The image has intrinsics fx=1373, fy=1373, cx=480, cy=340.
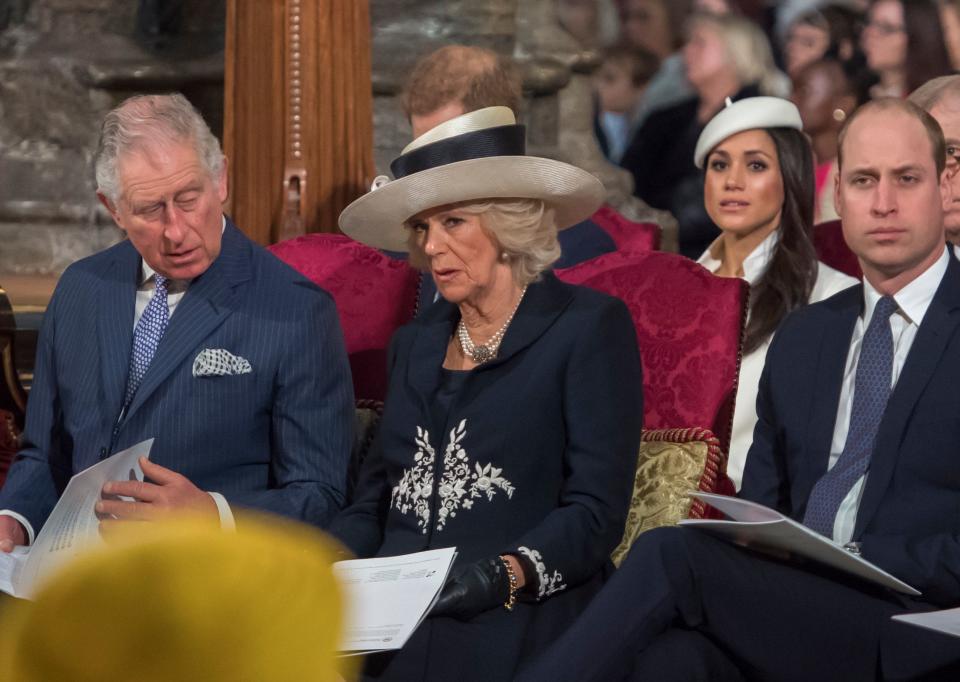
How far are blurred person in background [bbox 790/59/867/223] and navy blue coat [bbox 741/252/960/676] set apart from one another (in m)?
3.05

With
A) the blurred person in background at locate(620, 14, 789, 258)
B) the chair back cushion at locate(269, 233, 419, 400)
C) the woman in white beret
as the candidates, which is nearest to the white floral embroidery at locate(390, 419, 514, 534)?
the chair back cushion at locate(269, 233, 419, 400)

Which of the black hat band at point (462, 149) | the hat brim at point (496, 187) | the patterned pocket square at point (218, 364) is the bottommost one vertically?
the patterned pocket square at point (218, 364)

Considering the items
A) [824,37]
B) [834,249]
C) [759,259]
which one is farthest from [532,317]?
[824,37]

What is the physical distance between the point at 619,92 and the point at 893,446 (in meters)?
4.13

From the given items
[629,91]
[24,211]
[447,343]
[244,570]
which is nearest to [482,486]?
[447,343]

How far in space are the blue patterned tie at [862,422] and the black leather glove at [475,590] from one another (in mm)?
489

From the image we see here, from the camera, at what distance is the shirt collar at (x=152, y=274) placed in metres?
2.48

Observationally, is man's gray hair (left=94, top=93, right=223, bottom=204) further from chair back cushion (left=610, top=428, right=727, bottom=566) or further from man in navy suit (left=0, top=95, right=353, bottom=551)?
chair back cushion (left=610, top=428, right=727, bottom=566)

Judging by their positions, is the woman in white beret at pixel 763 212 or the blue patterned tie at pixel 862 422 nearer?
the blue patterned tie at pixel 862 422

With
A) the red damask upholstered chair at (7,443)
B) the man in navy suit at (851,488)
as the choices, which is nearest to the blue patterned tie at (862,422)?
the man in navy suit at (851,488)

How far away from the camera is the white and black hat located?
2307 millimetres

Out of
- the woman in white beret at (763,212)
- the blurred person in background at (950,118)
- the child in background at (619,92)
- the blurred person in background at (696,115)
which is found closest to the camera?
the blurred person in background at (950,118)

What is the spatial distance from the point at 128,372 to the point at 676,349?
0.99m

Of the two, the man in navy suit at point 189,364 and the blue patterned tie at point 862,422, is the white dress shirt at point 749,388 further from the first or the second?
the man in navy suit at point 189,364
